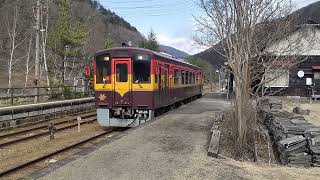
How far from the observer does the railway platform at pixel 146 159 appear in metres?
7.80

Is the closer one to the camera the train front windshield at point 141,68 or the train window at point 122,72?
the train front windshield at point 141,68

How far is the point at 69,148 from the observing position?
12.3m

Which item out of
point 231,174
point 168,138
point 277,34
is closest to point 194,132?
point 168,138

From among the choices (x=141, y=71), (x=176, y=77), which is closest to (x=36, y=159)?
(x=141, y=71)

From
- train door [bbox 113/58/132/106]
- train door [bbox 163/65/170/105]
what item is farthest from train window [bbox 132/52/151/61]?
train door [bbox 163/65/170/105]

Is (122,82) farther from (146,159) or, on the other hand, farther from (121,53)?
(146,159)

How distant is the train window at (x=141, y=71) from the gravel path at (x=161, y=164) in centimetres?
417

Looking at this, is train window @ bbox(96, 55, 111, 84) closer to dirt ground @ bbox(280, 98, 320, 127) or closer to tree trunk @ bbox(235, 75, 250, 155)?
tree trunk @ bbox(235, 75, 250, 155)

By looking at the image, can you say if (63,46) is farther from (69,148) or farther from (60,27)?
(69,148)

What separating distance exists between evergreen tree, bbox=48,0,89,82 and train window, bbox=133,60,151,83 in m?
17.4

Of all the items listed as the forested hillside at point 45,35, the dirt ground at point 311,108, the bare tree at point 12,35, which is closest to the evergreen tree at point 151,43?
the forested hillside at point 45,35

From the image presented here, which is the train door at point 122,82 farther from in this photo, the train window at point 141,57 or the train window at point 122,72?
the train window at point 141,57

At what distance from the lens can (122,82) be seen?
15859mm

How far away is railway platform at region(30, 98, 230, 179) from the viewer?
7.80 metres
